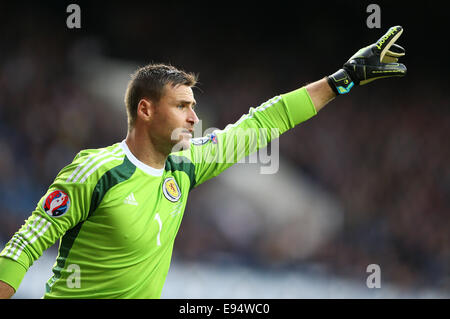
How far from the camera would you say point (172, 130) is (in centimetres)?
243

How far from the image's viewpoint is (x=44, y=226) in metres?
2.05

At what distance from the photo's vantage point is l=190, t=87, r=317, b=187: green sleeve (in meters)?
2.63

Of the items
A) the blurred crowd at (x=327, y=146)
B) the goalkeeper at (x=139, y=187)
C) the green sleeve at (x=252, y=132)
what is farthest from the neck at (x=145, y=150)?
the blurred crowd at (x=327, y=146)

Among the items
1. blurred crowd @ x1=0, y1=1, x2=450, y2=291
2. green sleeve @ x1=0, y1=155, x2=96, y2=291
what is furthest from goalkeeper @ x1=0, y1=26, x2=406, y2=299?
blurred crowd @ x1=0, y1=1, x2=450, y2=291

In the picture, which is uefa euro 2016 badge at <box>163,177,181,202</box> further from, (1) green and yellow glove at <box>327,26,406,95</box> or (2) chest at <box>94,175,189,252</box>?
(1) green and yellow glove at <box>327,26,406,95</box>

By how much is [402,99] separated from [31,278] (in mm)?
5207

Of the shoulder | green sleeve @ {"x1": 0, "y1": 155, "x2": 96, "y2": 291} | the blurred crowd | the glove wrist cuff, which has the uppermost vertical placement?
the blurred crowd

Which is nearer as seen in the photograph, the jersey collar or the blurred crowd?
the jersey collar

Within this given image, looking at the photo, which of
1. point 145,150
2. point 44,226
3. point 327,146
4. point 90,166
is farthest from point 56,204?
point 327,146

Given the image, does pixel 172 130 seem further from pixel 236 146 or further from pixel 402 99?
pixel 402 99

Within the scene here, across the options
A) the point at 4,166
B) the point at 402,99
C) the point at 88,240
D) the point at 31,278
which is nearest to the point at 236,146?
the point at 88,240

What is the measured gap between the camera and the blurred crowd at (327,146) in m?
6.23

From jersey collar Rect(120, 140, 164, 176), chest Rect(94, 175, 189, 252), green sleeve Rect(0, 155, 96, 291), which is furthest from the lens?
jersey collar Rect(120, 140, 164, 176)

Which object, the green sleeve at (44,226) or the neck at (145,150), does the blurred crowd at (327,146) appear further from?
the green sleeve at (44,226)
